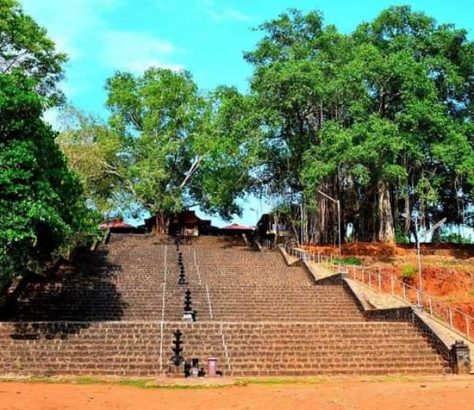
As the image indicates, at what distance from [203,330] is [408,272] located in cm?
960

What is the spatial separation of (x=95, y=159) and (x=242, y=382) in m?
19.6

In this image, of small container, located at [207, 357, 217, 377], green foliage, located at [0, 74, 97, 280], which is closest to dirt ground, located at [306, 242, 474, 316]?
small container, located at [207, 357, 217, 377]

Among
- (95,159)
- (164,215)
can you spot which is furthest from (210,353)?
(164,215)

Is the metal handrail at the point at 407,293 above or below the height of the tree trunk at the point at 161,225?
below

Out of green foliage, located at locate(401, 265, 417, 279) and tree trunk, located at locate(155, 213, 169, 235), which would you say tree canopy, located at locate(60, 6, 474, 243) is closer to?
tree trunk, located at locate(155, 213, 169, 235)

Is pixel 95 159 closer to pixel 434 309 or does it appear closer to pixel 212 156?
pixel 212 156

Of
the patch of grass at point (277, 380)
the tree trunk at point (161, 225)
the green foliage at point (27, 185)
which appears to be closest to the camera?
the patch of grass at point (277, 380)

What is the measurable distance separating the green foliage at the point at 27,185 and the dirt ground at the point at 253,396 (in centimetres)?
348

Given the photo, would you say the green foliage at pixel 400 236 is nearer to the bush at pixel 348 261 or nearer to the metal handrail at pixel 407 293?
the metal handrail at pixel 407 293

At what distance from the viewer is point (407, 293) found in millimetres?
20734

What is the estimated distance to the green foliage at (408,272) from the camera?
73.0 feet

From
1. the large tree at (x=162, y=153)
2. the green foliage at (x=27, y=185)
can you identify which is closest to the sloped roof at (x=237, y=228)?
the large tree at (x=162, y=153)

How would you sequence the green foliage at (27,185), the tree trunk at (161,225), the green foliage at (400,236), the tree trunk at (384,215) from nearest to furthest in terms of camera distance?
1. the green foliage at (27,185)
2. the tree trunk at (384,215)
3. the green foliage at (400,236)
4. the tree trunk at (161,225)

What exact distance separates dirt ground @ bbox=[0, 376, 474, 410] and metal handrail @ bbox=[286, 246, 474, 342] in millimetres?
4880
